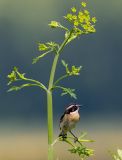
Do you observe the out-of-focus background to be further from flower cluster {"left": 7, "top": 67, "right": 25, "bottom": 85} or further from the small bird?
flower cluster {"left": 7, "top": 67, "right": 25, "bottom": 85}

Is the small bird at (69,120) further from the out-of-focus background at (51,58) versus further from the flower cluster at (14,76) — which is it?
the out-of-focus background at (51,58)

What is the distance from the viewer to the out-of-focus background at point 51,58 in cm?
2686

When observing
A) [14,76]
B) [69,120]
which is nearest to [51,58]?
[69,120]

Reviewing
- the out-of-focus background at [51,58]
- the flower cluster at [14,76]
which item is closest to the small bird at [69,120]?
the flower cluster at [14,76]

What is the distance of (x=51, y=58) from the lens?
2552 cm

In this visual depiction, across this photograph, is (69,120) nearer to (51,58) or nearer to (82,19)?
(82,19)

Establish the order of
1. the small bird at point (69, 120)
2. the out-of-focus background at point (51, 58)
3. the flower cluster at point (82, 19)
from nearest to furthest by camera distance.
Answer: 1. the flower cluster at point (82, 19)
2. the small bird at point (69, 120)
3. the out-of-focus background at point (51, 58)

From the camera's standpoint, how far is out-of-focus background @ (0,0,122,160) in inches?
1057

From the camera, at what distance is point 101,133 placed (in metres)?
21.0

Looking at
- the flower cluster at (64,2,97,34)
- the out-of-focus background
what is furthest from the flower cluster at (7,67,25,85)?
the out-of-focus background

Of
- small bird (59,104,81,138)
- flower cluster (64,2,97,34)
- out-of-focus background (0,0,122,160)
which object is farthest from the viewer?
out-of-focus background (0,0,122,160)

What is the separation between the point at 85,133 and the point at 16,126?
75.0ft

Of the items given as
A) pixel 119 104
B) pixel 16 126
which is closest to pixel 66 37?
pixel 16 126

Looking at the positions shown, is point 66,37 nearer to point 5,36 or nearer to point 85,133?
point 85,133
